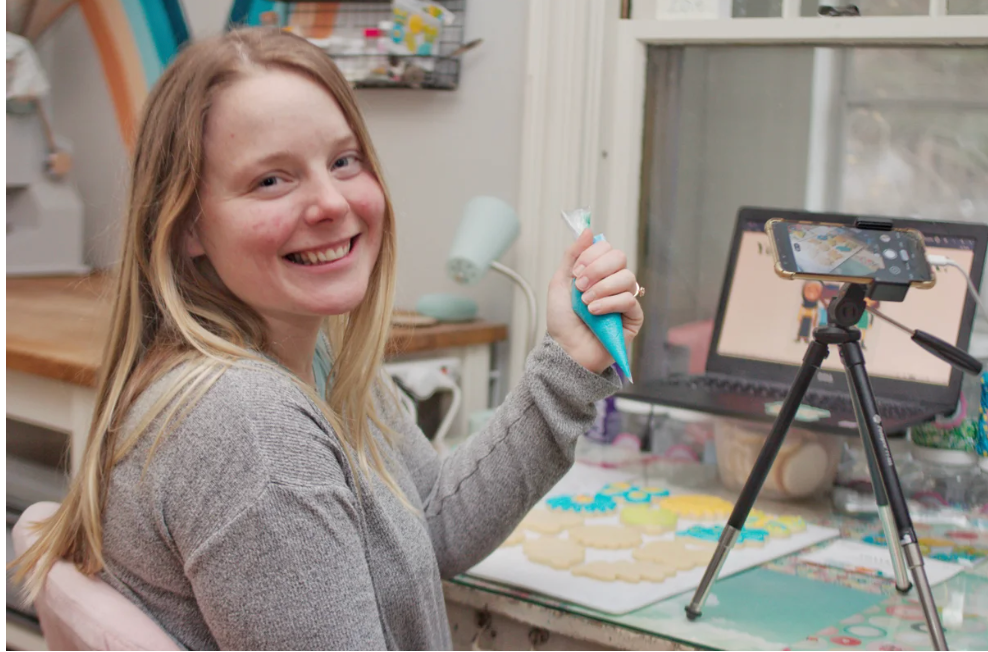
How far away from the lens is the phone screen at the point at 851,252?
3.13 ft

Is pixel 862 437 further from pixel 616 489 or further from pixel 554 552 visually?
pixel 616 489

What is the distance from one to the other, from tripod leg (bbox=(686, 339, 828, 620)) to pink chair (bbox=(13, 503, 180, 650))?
538 mm

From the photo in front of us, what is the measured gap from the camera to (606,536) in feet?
4.22

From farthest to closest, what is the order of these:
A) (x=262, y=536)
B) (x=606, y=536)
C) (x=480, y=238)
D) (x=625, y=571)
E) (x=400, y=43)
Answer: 1. (x=400, y=43)
2. (x=480, y=238)
3. (x=606, y=536)
4. (x=625, y=571)
5. (x=262, y=536)

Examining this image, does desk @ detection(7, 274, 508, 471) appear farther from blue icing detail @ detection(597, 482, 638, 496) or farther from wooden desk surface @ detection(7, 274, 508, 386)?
blue icing detail @ detection(597, 482, 638, 496)

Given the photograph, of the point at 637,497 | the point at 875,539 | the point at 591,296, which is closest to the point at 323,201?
the point at 591,296

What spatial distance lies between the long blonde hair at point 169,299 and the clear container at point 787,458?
69 cm

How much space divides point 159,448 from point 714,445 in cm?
104

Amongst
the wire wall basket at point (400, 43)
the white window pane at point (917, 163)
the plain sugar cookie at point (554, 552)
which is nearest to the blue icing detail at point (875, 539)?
the plain sugar cookie at point (554, 552)

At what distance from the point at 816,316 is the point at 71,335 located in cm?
122

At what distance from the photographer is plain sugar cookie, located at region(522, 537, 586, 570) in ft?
3.94

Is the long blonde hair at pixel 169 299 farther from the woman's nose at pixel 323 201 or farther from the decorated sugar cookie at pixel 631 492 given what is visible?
the decorated sugar cookie at pixel 631 492

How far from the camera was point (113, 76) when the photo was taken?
2498 millimetres

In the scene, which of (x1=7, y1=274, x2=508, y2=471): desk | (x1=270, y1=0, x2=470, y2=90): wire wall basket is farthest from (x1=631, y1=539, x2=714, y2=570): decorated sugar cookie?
(x1=270, y1=0, x2=470, y2=90): wire wall basket
